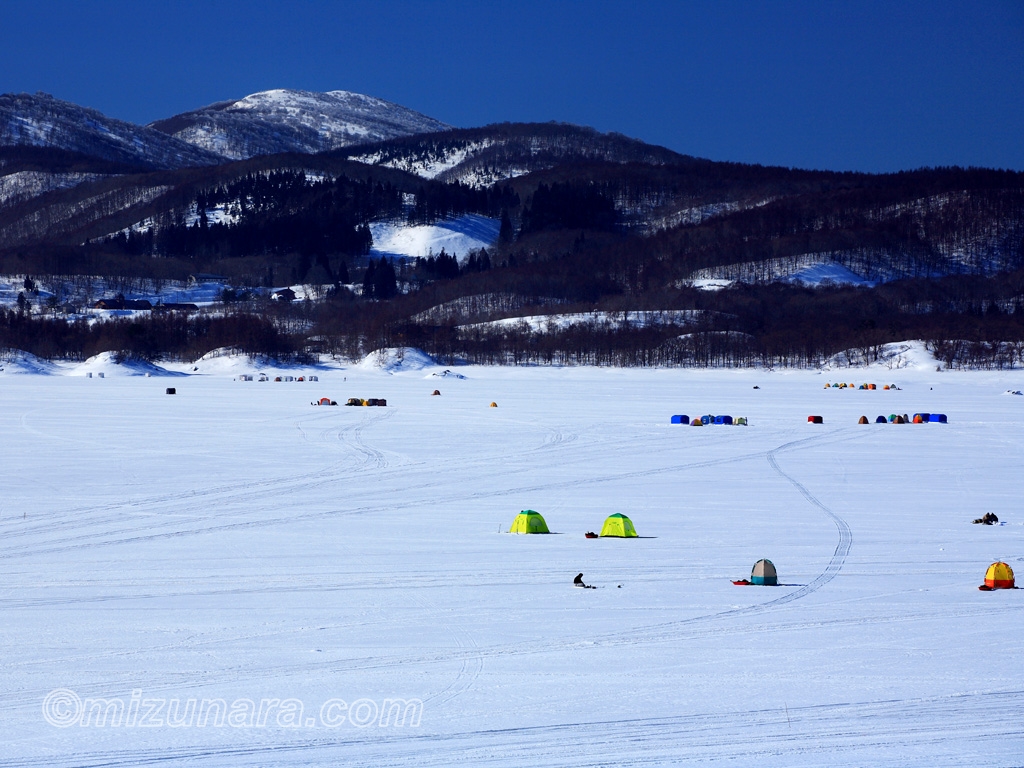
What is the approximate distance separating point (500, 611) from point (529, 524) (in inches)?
200

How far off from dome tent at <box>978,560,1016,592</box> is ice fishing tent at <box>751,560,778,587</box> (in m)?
2.45

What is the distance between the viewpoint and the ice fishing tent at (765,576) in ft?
41.9

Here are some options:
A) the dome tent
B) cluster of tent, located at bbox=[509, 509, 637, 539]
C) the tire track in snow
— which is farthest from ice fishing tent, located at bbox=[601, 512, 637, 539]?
the dome tent

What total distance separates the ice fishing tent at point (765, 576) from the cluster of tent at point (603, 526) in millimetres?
3537

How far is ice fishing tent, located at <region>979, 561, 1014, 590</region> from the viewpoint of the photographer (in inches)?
499

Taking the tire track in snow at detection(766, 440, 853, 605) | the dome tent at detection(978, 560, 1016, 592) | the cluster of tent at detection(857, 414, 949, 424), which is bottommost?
the cluster of tent at detection(857, 414, 949, 424)

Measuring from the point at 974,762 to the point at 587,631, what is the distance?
408cm

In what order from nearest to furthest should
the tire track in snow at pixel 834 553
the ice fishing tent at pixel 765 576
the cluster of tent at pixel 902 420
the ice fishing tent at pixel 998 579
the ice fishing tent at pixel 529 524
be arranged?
the tire track in snow at pixel 834 553, the ice fishing tent at pixel 998 579, the ice fishing tent at pixel 765 576, the ice fishing tent at pixel 529 524, the cluster of tent at pixel 902 420

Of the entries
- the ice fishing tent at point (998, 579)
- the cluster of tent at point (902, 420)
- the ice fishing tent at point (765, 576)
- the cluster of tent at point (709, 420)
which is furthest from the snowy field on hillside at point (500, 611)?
the cluster of tent at point (902, 420)

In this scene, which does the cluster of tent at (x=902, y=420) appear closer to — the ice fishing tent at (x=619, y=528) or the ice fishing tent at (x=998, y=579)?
the ice fishing tent at (x=619, y=528)

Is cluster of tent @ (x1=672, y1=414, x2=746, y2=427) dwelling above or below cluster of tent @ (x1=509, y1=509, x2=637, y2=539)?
below

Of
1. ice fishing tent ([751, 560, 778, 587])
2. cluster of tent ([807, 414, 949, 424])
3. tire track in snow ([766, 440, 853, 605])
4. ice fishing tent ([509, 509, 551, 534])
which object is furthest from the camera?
cluster of tent ([807, 414, 949, 424])

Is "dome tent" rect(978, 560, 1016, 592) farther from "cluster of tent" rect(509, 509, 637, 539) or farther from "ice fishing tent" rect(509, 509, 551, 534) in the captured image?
"ice fishing tent" rect(509, 509, 551, 534)

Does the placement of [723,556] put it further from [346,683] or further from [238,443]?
[238,443]
